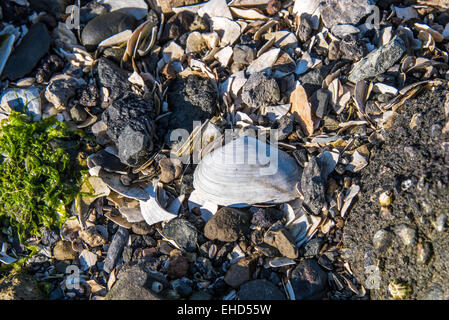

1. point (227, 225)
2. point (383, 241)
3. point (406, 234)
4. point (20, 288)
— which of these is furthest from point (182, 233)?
point (406, 234)

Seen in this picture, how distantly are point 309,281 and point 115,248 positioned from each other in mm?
1517

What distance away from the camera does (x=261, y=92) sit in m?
3.10

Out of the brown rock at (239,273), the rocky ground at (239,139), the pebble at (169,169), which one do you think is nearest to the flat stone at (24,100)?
the rocky ground at (239,139)

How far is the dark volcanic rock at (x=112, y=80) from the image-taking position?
3.40m

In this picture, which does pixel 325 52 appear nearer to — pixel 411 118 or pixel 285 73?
pixel 285 73

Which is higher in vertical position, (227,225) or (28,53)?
(28,53)

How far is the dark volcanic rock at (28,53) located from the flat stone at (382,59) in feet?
9.75

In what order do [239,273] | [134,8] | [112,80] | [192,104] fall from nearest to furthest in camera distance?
[239,273]
[192,104]
[112,80]
[134,8]

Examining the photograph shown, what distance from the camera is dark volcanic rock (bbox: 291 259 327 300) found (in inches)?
100

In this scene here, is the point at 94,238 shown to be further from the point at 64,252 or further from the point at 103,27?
the point at 103,27

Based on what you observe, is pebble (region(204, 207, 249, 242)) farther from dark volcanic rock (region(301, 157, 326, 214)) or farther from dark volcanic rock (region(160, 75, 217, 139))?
dark volcanic rock (region(160, 75, 217, 139))

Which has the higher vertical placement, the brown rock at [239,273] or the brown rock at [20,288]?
the brown rock at [239,273]

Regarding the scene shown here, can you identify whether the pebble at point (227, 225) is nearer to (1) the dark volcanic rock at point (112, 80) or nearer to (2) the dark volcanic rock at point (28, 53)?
(1) the dark volcanic rock at point (112, 80)
